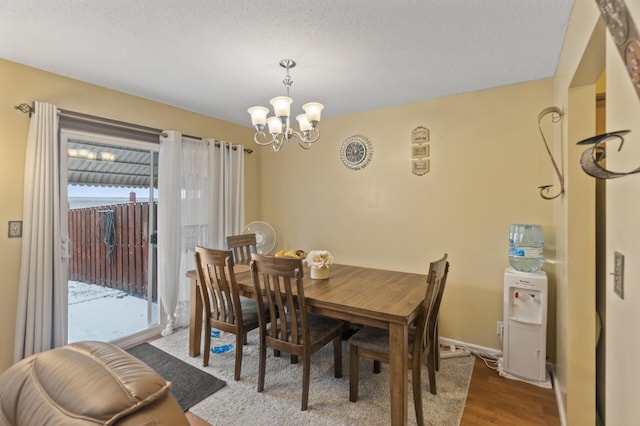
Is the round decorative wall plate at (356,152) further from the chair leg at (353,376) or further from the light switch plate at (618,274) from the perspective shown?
the light switch plate at (618,274)

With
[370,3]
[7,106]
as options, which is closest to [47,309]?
[7,106]

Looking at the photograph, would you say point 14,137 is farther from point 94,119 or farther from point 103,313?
point 103,313

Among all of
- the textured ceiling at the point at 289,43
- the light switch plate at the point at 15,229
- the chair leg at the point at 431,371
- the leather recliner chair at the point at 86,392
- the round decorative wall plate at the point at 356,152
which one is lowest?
the chair leg at the point at 431,371

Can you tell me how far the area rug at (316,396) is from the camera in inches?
74.8

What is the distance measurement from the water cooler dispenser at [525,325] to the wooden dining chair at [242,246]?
2.45m

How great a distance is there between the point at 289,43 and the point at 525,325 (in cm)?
274

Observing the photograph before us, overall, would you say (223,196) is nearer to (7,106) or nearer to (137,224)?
(137,224)

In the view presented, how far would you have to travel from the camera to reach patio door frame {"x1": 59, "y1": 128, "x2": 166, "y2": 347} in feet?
8.25

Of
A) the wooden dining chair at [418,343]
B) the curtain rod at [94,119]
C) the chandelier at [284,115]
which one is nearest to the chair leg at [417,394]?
the wooden dining chair at [418,343]

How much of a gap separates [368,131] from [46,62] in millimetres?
2883

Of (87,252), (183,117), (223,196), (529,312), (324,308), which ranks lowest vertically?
(529,312)

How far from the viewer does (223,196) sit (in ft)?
12.0

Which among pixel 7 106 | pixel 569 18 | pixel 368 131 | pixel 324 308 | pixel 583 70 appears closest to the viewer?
pixel 583 70

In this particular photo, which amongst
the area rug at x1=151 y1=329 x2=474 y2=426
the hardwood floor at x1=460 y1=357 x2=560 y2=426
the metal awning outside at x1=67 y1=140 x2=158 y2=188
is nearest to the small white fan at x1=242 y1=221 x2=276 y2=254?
the metal awning outside at x1=67 y1=140 x2=158 y2=188
